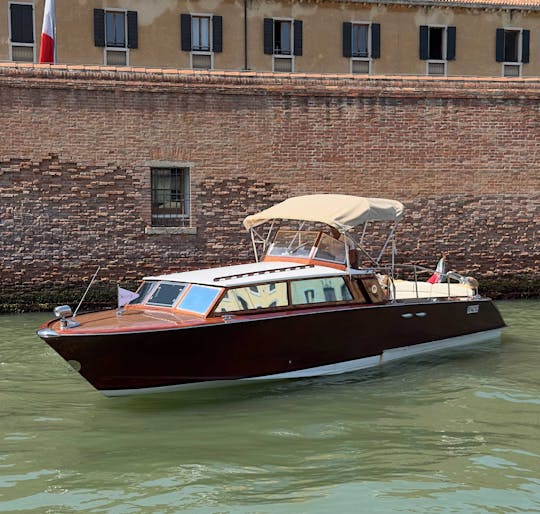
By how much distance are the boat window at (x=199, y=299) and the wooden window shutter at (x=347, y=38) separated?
14.6 metres

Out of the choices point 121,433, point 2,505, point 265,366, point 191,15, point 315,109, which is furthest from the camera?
point 191,15

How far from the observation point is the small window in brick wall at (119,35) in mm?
20859

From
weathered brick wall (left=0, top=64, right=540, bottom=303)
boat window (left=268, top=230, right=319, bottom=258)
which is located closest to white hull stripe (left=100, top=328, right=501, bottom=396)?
boat window (left=268, top=230, right=319, bottom=258)

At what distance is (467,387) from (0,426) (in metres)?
4.74

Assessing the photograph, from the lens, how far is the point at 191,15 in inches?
834

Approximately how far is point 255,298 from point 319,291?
2.83ft

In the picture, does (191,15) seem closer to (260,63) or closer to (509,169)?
(260,63)

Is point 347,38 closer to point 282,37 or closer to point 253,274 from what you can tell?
point 282,37

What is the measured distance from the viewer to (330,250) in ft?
32.9

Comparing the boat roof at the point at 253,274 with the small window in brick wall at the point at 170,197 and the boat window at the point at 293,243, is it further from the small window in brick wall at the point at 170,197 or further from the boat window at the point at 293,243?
the small window in brick wall at the point at 170,197

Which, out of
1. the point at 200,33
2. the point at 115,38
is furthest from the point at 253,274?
the point at 200,33

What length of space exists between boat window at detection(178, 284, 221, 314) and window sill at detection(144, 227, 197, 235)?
505cm

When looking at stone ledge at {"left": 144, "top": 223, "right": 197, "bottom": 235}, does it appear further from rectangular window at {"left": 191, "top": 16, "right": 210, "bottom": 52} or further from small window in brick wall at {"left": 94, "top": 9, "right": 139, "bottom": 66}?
rectangular window at {"left": 191, "top": 16, "right": 210, "bottom": 52}

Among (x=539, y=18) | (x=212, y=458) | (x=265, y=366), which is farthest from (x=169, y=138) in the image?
(x=539, y=18)
